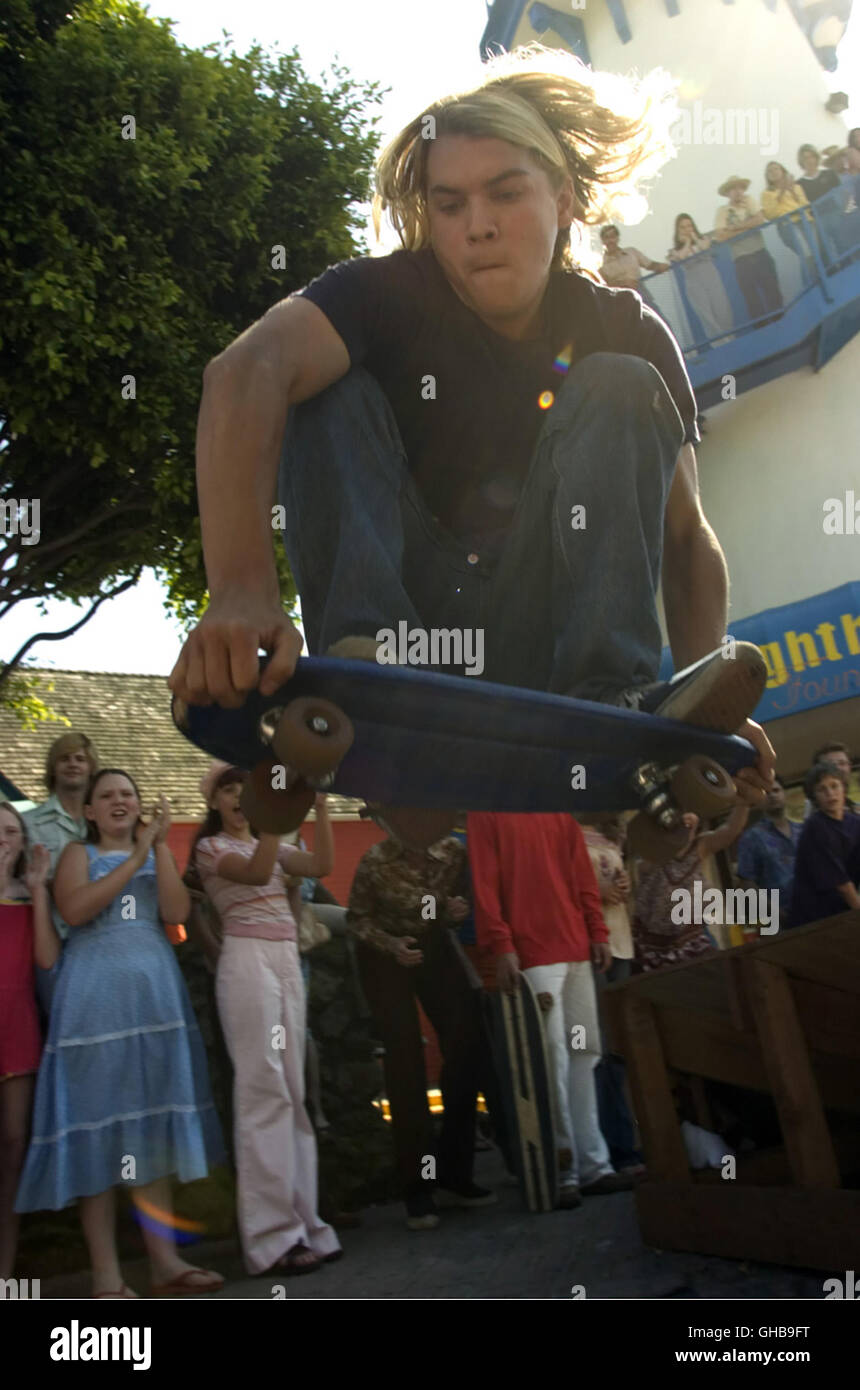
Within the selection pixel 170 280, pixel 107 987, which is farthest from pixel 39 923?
pixel 170 280

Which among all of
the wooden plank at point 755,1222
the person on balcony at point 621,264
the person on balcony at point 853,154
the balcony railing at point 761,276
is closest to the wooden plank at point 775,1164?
the wooden plank at point 755,1222

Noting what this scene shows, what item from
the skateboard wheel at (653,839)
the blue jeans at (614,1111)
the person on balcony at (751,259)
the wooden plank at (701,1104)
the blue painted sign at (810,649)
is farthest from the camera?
the person on balcony at (751,259)

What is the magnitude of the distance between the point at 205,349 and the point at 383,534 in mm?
7715

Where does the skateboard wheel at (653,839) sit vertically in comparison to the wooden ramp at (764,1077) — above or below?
above

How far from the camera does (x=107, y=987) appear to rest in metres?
4.28

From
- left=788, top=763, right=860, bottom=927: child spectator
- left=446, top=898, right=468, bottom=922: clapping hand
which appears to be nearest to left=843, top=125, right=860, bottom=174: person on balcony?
left=788, top=763, right=860, bottom=927: child spectator

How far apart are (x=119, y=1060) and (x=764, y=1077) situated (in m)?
2.06

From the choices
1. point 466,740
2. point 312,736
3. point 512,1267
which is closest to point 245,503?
point 312,736

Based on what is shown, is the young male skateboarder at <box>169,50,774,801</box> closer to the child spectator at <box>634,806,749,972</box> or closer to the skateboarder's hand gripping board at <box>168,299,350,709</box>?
the skateboarder's hand gripping board at <box>168,299,350,709</box>

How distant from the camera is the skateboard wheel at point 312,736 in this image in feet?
5.42

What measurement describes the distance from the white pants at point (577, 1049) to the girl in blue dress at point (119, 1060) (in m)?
1.34

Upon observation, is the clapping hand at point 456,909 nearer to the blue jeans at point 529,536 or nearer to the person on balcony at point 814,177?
the blue jeans at point 529,536

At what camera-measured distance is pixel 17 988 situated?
4.28m
